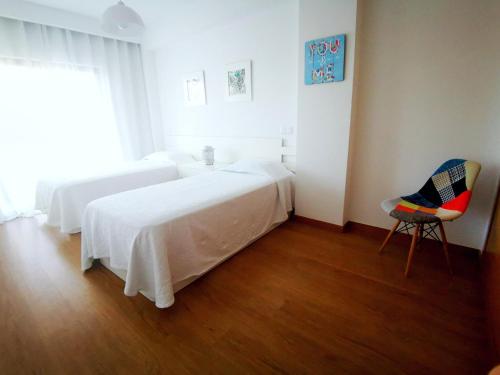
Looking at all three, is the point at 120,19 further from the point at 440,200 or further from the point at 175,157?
the point at 440,200

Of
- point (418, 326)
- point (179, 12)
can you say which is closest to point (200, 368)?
point (418, 326)

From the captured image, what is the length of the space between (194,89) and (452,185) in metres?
3.30

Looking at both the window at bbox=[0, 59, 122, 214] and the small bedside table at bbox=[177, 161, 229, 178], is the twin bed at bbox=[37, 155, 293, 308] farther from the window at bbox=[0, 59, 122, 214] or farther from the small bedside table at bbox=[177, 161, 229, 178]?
the window at bbox=[0, 59, 122, 214]

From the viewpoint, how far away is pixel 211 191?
84.7 inches

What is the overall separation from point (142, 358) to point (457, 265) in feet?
7.71

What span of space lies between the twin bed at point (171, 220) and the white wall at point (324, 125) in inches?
10.9

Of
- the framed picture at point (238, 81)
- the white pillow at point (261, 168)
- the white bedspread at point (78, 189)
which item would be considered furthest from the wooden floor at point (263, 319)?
the framed picture at point (238, 81)

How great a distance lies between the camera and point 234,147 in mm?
3422

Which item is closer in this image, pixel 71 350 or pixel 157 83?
pixel 71 350

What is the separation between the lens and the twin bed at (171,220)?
5.05ft

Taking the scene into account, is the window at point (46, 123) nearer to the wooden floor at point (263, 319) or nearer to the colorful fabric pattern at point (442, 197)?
the wooden floor at point (263, 319)

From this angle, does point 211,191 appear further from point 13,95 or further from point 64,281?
point 13,95

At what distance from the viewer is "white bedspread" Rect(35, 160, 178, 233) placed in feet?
8.52

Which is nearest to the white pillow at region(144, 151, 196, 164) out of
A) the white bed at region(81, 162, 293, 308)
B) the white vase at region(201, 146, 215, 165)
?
the white vase at region(201, 146, 215, 165)
